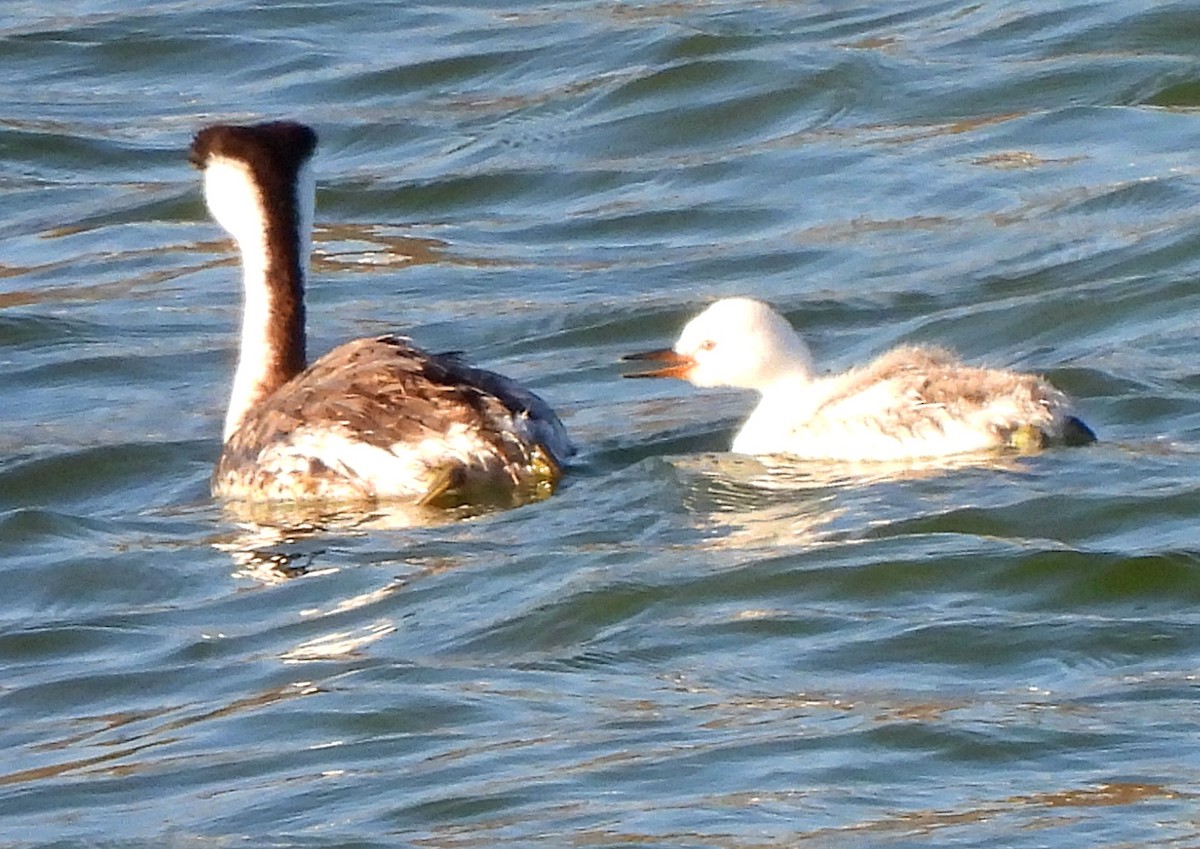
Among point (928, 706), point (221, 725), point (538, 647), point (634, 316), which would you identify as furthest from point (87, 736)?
point (634, 316)

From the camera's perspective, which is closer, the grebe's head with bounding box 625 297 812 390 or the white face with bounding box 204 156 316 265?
the grebe's head with bounding box 625 297 812 390

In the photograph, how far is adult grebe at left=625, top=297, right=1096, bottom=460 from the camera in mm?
9430

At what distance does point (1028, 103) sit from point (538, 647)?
759 cm

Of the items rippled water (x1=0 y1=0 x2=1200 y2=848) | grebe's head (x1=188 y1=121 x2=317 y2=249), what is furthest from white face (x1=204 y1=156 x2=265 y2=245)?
rippled water (x1=0 y1=0 x2=1200 y2=848)

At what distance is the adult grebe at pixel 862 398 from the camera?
30.9 feet

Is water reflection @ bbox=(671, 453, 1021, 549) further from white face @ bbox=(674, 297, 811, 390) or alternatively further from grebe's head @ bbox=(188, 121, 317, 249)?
grebe's head @ bbox=(188, 121, 317, 249)

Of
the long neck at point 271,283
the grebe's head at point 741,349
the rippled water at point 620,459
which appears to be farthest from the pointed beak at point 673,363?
the long neck at point 271,283

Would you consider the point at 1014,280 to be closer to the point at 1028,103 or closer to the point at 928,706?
the point at 1028,103

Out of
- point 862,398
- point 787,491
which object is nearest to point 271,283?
point 787,491

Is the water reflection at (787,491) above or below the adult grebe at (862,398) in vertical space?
below

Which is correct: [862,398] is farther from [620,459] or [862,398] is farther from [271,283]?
[271,283]

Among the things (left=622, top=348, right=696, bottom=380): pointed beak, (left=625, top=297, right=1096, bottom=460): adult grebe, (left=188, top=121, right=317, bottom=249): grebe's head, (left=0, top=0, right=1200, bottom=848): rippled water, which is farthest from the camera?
(left=188, top=121, right=317, bottom=249): grebe's head

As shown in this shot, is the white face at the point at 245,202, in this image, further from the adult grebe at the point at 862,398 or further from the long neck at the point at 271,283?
the adult grebe at the point at 862,398

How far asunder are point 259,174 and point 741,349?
5.77 ft
